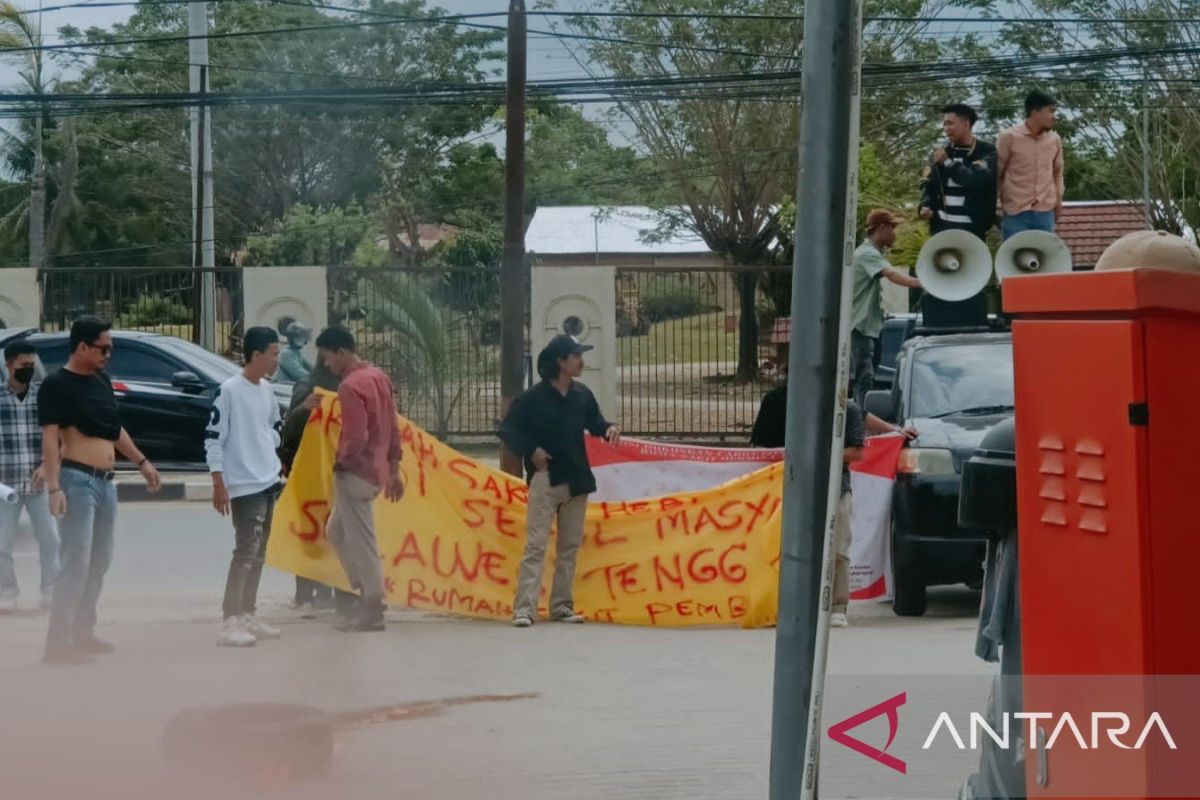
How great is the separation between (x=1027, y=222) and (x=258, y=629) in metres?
5.56

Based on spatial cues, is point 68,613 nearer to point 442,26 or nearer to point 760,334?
point 760,334

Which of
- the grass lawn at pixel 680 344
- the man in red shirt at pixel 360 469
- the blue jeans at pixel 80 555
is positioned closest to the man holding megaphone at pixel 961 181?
the man in red shirt at pixel 360 469

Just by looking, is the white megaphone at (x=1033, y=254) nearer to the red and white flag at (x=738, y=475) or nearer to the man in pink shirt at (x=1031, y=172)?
the man in pink shirt at (x=1031, y=172)

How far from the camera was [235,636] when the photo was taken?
9508 millimetres

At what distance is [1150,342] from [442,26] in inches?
1661

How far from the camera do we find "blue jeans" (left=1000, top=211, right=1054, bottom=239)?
441 inches

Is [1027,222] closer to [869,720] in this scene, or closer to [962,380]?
[962,380]

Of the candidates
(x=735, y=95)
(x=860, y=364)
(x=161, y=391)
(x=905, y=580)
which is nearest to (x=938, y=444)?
(x=905, y=580)

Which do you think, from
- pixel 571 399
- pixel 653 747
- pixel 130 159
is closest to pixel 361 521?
pixel 571 399

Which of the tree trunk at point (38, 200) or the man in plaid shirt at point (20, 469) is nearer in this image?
the man in plaid shirt at point (20, 469)

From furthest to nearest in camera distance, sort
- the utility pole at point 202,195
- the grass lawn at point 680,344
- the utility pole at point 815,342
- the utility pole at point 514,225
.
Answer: the utility pole at point 202,195 → the grass lawn at point 680,344 → the utility pole at point 514,225 → the utility pole at point 815,342

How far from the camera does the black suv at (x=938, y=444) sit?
10180 millimetres

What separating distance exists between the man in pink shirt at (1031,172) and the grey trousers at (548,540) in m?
3.39

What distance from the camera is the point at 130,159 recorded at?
4794cm
